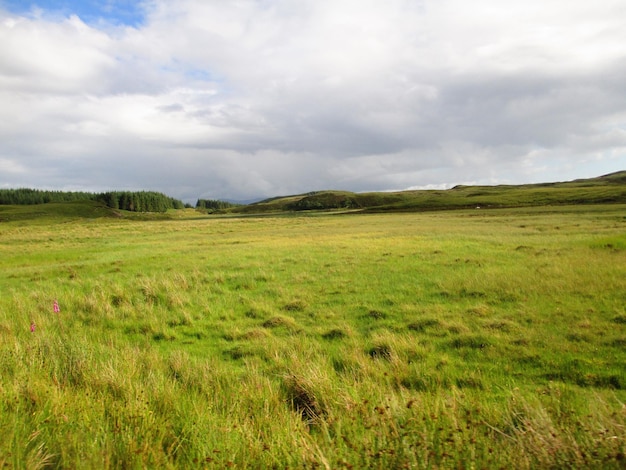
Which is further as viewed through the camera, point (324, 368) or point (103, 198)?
point (103, 198)

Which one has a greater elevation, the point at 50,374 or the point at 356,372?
A: the point at 50,374

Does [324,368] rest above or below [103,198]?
below

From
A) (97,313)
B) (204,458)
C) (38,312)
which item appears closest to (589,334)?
(204,458)

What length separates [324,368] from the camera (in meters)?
6.84

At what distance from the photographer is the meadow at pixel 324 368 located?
366 cm

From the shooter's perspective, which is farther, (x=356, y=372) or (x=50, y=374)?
(x=356, y=372)

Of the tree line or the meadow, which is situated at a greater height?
the tree line

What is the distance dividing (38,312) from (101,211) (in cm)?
15124

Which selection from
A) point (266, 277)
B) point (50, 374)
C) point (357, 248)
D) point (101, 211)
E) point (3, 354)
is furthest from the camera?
point (101, 211)

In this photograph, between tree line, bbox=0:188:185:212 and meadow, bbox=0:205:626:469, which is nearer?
meadow, bbox=0:205:626:469

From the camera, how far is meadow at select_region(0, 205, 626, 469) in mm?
3660

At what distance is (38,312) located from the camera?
11.1 metres

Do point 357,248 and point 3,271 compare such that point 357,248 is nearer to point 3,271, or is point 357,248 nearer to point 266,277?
point 266,277

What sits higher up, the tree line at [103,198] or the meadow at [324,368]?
the tree line at [103,198]
